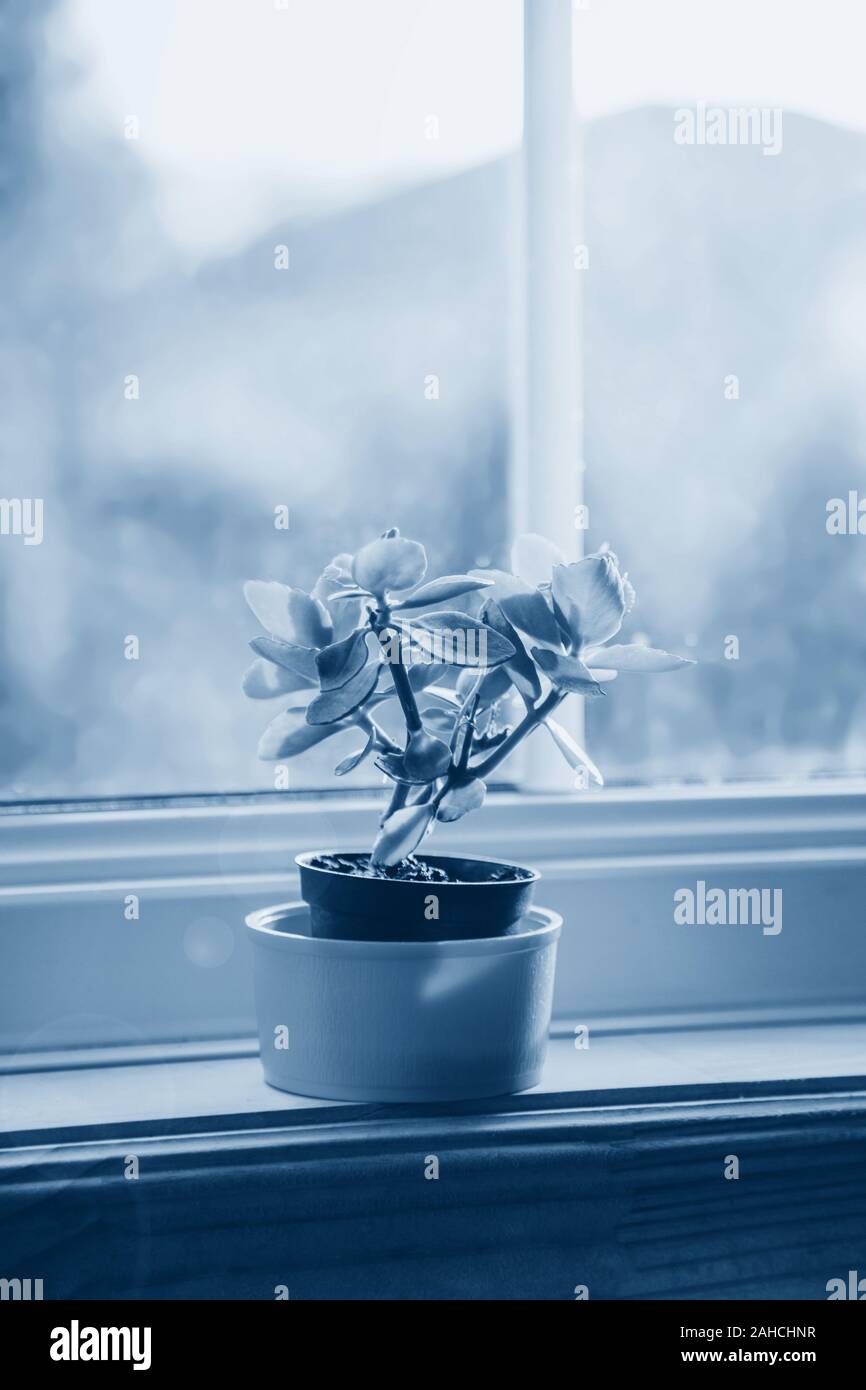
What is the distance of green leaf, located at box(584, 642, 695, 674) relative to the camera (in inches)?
31.7

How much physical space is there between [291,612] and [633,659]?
219 millimetres

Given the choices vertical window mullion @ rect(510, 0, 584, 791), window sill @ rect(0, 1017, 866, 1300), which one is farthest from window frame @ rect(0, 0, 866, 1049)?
window sill @ rect(0, 1017, 866, 1300)

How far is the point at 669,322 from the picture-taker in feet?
3.64

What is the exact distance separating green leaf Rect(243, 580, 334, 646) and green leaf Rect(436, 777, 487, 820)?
0.13 metres

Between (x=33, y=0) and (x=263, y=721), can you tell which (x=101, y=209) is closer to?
(x=33, y=0)

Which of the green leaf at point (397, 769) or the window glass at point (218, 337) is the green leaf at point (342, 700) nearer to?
the green leaf at point (397, 769)

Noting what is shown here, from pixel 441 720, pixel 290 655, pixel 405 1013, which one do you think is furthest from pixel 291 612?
pixel 405 1013

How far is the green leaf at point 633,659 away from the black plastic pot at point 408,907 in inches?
5.9

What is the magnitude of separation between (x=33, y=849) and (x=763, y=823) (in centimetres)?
59

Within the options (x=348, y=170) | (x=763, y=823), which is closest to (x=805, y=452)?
(x=763, y=823)

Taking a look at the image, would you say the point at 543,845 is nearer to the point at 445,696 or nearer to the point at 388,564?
the point at 445,696

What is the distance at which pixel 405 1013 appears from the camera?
78 cm

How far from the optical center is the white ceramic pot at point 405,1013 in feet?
2.57

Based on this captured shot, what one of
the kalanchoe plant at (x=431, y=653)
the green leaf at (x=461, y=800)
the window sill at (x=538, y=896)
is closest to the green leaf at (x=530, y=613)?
the kalanchoe plant at (x=431, y=653)
